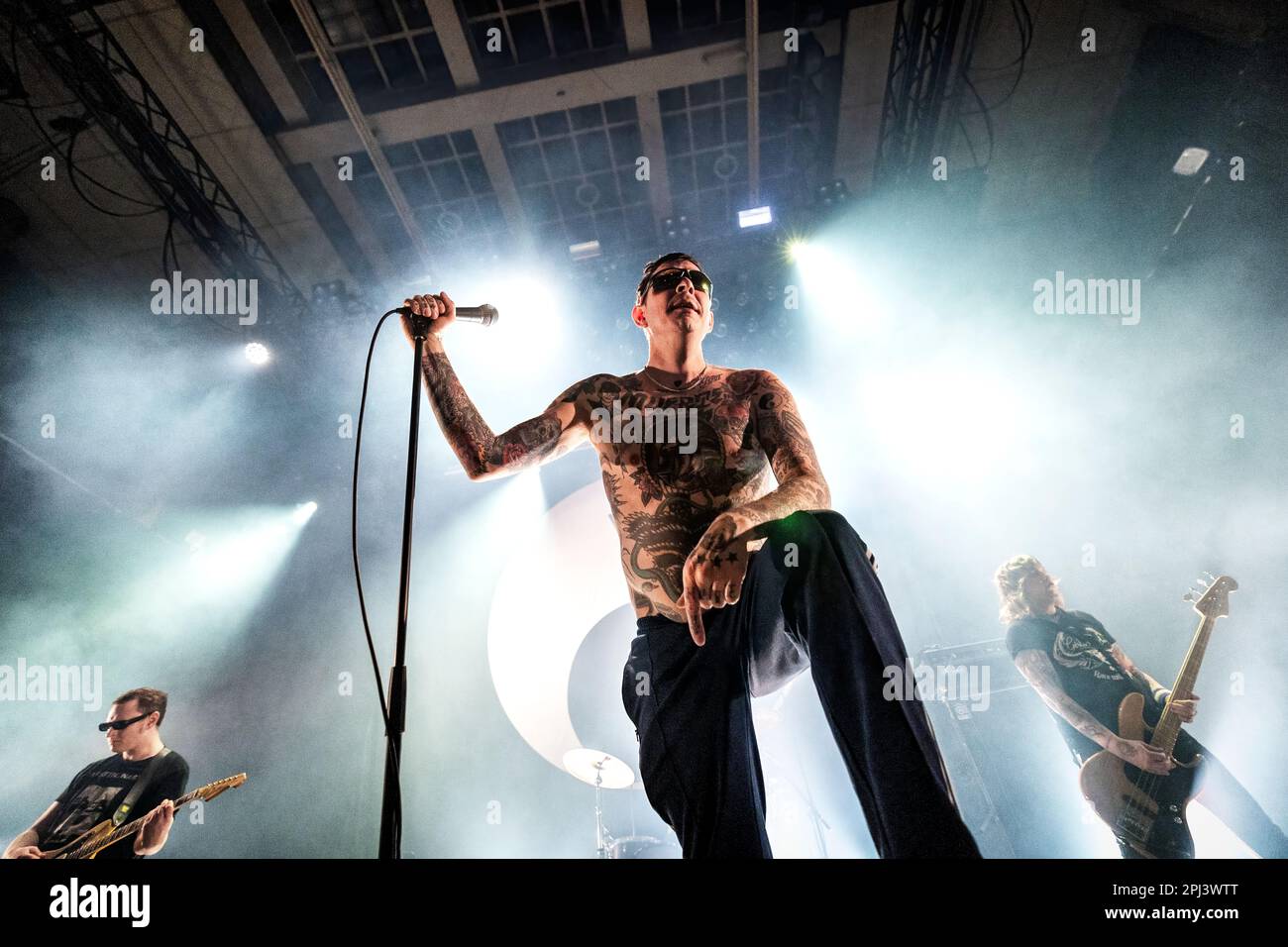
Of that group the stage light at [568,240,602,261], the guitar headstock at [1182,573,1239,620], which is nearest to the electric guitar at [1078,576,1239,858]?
the guitar headstock at [1182,573,1239,620]

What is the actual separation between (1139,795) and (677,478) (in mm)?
3478

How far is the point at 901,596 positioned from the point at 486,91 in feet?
21.5

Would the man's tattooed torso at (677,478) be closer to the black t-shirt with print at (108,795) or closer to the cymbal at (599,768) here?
the cymbal at (599,768)

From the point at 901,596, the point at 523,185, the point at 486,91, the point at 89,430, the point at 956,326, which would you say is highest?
the point at 486,91

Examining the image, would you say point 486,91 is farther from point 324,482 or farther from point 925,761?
point 925,761

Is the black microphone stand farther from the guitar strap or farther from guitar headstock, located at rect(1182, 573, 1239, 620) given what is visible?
guitar headstock, located at rect(1182, 573, 1239, 620)

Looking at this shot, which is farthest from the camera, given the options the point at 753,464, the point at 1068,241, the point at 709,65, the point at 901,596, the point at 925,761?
the point at 1068,241

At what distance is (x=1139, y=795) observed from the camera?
146 inches

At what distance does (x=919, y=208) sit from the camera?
22.8ft

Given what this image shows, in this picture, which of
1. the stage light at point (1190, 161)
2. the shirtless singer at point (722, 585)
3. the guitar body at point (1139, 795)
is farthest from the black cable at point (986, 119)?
the guitar body at point (1139, 795)

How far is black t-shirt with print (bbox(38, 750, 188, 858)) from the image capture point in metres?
4.33

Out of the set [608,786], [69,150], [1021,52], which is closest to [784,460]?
[608,786]

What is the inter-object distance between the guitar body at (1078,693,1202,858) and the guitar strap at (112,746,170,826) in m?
6.16
